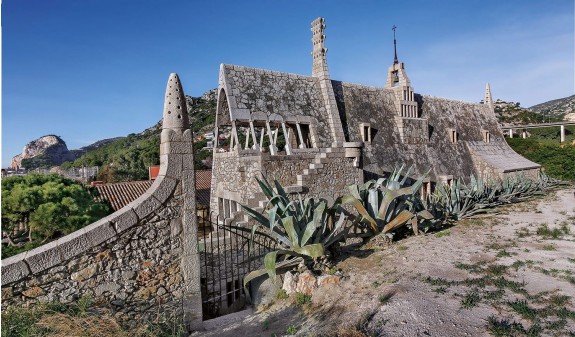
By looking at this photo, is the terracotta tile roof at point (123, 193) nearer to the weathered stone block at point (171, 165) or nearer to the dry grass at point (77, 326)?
the weathered stone block at point (171, 165)

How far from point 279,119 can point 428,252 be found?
7.43 m

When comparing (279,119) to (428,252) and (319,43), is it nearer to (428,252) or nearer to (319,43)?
(319,43)

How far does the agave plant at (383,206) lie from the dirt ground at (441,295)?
54 cm

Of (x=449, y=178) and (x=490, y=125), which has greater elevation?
(x=490, y=125)

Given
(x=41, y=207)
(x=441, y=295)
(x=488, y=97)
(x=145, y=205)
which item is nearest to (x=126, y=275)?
(x=145, y=205)

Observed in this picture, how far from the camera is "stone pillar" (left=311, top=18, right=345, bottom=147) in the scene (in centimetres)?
1351

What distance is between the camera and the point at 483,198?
37.4 ft

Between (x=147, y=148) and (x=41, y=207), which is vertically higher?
(x=147, y=148)

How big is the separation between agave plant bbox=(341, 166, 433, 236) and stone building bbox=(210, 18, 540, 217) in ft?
10.2

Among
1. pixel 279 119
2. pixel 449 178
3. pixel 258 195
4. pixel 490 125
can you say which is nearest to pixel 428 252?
pixel 258 195

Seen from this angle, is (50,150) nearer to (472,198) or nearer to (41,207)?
(41,207)

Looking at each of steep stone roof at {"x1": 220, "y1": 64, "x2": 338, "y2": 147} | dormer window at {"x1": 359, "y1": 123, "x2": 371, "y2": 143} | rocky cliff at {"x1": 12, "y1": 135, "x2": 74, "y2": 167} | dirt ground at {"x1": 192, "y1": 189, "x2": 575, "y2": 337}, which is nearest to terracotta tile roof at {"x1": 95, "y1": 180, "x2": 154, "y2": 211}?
steep stone roof at {"x1": 220, "y1": 64, "x2": 338, "y2": 147}

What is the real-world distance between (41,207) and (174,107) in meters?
6.32

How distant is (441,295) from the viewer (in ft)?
16.0
